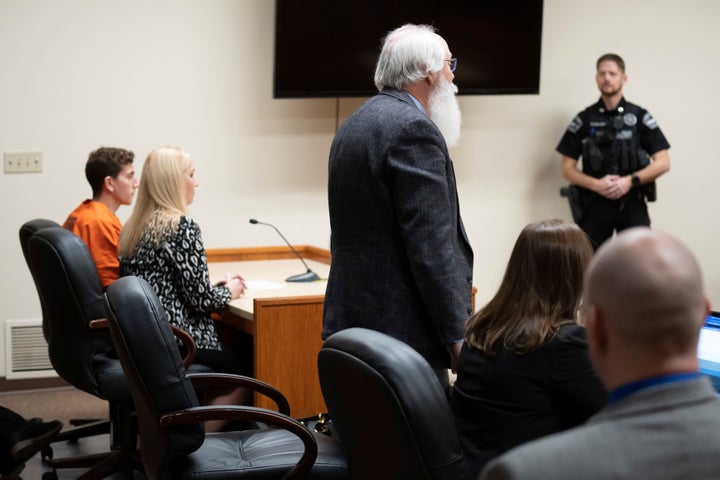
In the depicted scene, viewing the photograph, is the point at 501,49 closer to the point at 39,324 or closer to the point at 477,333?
the point at 39,324

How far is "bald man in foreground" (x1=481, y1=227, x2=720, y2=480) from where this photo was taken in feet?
3.37

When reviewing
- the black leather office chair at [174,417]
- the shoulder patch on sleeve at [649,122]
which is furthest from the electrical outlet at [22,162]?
the shoulder patch on sleeve at [649,122]

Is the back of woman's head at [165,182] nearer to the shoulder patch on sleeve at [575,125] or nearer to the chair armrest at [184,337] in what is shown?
the chair armrest at [184,337]

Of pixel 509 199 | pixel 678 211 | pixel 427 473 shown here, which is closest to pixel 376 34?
pixel 509 199

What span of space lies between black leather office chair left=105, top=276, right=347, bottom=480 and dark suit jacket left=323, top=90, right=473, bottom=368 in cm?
36

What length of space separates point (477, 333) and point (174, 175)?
72.5 inches

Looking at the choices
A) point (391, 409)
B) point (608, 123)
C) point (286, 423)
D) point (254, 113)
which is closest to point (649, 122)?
point (608, 123)

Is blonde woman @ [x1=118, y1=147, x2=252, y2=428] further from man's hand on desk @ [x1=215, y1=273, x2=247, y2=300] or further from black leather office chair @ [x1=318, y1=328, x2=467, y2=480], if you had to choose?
black leather office chair @ [x1=318, y1=328, x2=467, y2=480]

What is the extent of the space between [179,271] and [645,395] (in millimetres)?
2725

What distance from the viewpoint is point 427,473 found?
1712 millimetres

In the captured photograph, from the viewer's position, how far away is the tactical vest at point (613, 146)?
238 inches

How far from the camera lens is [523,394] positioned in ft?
6.78

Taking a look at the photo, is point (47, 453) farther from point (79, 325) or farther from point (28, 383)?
point (28, 383)

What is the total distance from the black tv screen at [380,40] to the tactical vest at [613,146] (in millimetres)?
498
